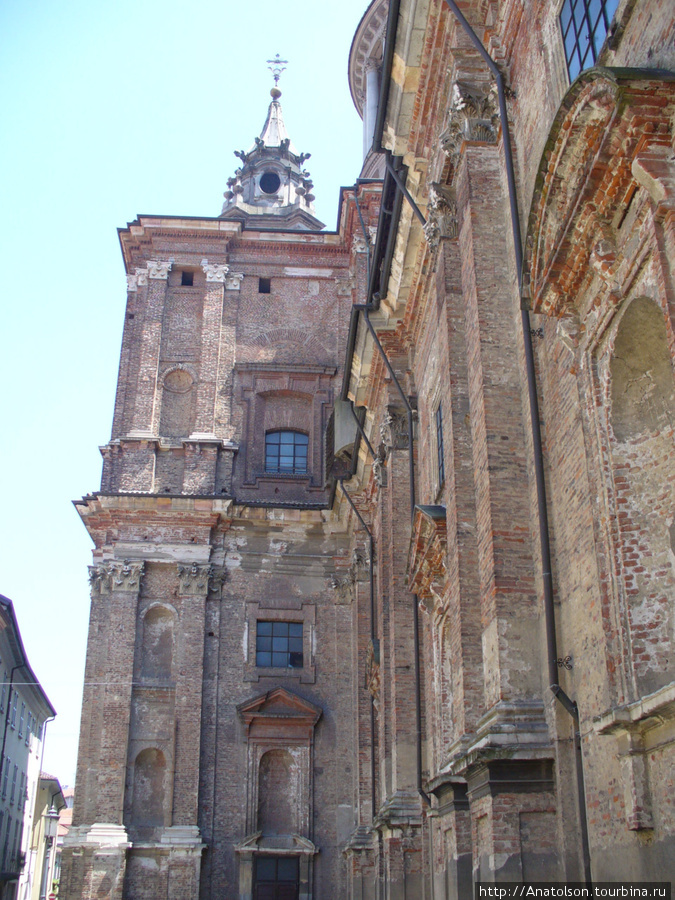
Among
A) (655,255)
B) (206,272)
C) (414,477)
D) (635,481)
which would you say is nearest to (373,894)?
(414,477)

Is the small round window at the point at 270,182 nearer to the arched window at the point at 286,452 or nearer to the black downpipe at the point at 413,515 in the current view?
the arched window at the point at 286,452

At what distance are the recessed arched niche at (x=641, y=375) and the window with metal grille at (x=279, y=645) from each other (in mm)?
17401

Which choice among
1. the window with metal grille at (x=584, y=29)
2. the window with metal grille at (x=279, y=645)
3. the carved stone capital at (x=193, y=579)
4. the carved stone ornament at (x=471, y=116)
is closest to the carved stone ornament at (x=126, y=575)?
the carved stone capital at (x=193, y=579)

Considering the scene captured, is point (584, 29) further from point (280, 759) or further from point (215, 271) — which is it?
point (215, 271)

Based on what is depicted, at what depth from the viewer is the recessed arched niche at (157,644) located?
23.7 metres

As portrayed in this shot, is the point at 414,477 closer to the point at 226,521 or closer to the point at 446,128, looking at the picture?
the point at 446,128

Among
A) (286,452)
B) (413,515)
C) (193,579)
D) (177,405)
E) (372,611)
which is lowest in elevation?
(413,515)

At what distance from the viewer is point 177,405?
1076 inches

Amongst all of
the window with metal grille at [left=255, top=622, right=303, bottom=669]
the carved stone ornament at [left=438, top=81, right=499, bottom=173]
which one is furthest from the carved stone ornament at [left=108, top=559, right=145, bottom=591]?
the carved stone ornament at [left=438, top=81, right=499, bottom=173]

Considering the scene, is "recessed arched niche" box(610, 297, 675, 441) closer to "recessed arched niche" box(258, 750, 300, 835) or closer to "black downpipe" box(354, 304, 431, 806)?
"black downpipe" box(354, 304, 431, 806)

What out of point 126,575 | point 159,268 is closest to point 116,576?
point 126,575

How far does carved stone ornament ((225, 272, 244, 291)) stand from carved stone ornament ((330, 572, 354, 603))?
30.2 feet

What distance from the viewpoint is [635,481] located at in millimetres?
8188

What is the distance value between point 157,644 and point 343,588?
483 centimetres
